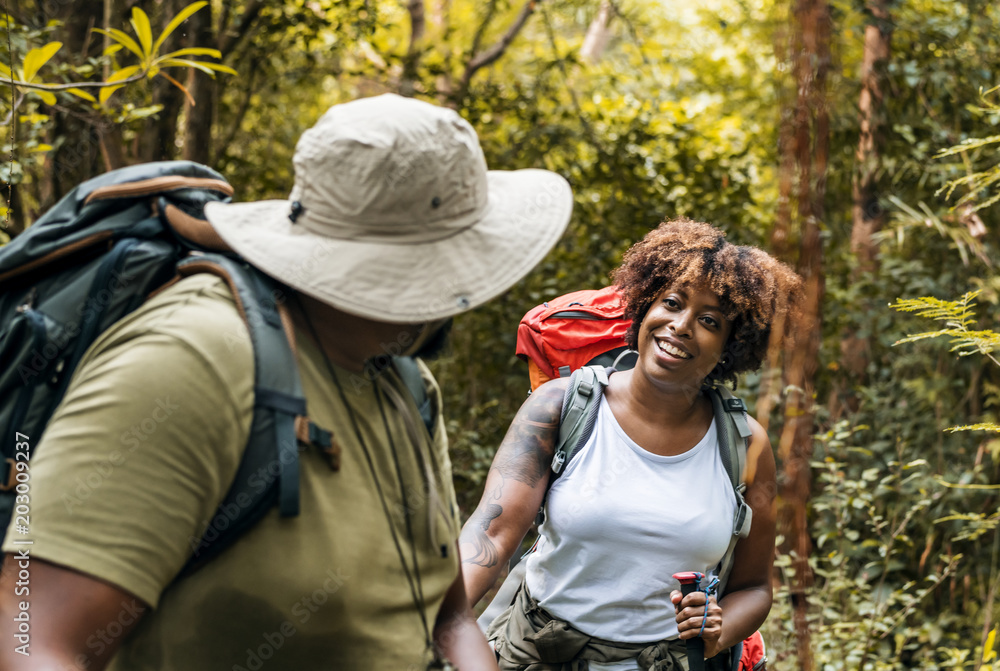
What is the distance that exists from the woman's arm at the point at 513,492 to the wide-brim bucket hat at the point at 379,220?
1.12 metres

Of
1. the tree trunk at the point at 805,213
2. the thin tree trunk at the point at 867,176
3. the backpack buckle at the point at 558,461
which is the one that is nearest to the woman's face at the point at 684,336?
the backpack buckle at the point at 558,461

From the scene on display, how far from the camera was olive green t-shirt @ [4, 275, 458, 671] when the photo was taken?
97 centimetres

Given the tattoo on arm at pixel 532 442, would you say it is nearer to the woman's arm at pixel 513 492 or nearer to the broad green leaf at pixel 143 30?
the woman's arm at pixel 513 492

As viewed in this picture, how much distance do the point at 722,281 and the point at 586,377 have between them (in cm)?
48

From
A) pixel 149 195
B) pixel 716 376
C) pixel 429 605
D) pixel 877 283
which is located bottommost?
pixel 877 283

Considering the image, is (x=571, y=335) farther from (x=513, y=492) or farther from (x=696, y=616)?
(x=696, y=616)

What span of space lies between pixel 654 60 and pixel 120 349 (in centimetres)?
1017

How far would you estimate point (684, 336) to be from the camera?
97.1 inches

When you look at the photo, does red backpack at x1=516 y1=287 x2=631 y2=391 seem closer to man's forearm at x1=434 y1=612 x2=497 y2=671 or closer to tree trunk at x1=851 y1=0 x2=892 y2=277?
man's forearm at x1=434 y1=612 x2=497 y2=671

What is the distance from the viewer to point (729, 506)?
7.72 feet

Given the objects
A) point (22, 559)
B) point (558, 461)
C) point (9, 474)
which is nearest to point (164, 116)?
point (558, 461)

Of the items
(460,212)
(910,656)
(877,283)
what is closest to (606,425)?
(460,212)

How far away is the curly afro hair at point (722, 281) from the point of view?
2514 mm

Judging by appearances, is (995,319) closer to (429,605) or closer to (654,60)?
(429,605)
